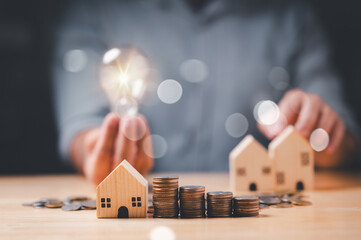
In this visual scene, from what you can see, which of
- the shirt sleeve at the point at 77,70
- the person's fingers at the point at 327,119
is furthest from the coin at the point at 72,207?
the person's fingers at the point at 327,119

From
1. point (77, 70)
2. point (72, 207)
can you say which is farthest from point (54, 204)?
point (77, 70)

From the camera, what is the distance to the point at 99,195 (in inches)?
54.9

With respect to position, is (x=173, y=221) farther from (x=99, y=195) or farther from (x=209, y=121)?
(x=209, y=121)

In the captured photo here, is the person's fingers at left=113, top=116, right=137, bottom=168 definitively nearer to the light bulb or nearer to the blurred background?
the light bulb

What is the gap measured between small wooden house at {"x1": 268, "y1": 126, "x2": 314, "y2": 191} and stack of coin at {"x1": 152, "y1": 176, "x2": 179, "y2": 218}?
0.74 m

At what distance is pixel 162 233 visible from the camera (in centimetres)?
117

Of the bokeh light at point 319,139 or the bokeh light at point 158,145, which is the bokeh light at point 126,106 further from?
the bokeh light at point 319,139

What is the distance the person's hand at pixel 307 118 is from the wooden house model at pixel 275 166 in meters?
0.66

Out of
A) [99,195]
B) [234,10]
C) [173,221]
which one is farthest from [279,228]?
[234,10]

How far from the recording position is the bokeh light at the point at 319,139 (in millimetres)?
2744

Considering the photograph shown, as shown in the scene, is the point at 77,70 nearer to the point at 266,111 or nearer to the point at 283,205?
the point at 266,111

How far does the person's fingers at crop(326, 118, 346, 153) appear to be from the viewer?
9.37 ft

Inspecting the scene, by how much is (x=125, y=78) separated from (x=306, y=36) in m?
1.30

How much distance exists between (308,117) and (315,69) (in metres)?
0.46
